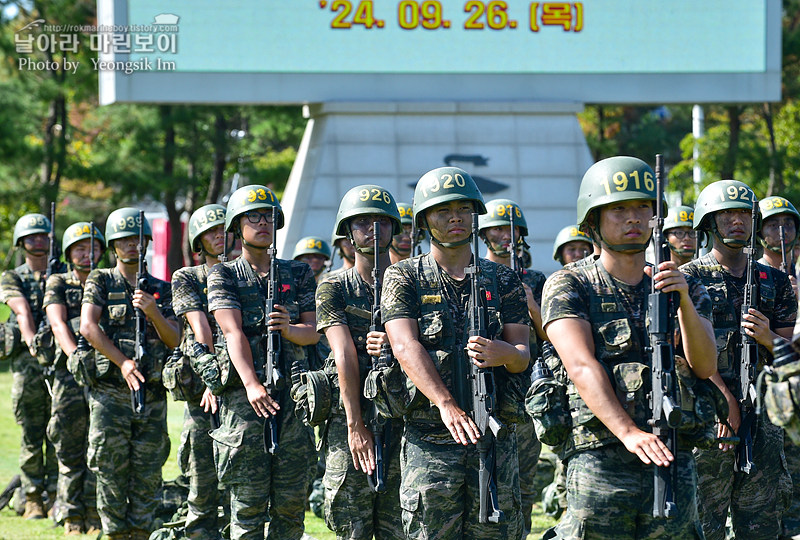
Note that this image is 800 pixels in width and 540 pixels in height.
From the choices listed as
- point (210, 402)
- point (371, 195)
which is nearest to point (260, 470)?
point (210, 402)

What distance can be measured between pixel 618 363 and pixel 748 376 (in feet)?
6.87

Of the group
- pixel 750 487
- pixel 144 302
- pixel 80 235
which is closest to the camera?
pixel 750 487

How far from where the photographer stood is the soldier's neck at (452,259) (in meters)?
6.44

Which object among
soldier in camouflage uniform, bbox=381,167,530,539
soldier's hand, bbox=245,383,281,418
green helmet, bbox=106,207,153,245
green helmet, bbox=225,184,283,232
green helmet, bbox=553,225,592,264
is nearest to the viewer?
soldier in camouflage uniform, bbox=381,167,530,539

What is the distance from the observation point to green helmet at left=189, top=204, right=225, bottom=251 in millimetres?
9422

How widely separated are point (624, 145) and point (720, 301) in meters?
28.1

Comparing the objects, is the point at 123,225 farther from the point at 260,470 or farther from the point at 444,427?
the point at 444,427

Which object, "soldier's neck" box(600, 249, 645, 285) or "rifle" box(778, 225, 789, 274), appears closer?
"soldier's neck" box(600, 249, 645, 285)

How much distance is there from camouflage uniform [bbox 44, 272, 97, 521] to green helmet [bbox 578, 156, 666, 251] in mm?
6260

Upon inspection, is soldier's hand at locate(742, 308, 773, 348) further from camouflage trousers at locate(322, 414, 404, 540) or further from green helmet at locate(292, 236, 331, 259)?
green helmet at locate(292, 236, 331, 259)

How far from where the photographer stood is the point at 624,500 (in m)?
5.36

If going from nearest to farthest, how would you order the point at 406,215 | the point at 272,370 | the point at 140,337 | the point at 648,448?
1. the point at 648,448
2. the point at 272,370
3. the point at 140,337
4. the point at 406,215

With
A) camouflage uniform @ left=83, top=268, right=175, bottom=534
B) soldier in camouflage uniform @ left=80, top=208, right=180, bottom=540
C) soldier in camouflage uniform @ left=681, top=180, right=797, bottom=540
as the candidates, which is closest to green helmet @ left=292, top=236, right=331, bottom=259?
soldier in camouflage uniform @ left=80, top=208, right=180, bottom=540

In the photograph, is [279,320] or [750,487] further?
[279,320]
